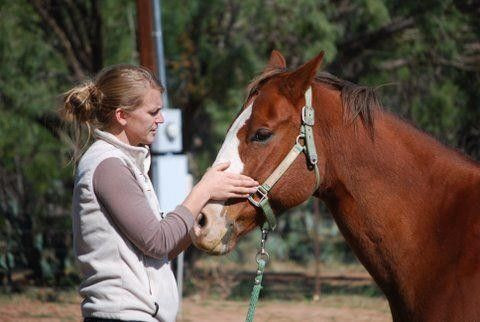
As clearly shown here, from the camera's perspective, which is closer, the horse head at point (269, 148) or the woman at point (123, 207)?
the woman at point (123, 207)

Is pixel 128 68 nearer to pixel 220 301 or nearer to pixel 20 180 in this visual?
pixel 220 301

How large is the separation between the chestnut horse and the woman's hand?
57 mm

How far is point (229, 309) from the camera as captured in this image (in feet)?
36.5

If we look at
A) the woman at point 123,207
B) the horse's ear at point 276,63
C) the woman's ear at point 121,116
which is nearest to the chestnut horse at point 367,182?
the horse's ear at point 276,63

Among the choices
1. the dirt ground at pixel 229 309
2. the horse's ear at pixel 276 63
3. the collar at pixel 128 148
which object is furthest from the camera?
the dirt ground at pixel 229 309

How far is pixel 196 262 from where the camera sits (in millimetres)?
14398

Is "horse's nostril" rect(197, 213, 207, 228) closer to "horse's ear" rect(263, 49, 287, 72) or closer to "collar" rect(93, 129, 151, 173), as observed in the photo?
"collar" rect(93, 129, 151, 173)

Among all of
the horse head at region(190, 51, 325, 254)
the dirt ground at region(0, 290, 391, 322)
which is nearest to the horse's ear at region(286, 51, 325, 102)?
the horse head at region(190, 51, 325, 254)

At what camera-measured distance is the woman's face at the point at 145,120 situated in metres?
3.29

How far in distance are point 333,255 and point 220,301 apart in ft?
15.2

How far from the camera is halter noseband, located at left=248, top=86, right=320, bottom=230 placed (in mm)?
3576

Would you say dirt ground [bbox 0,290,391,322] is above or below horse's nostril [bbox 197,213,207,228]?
below

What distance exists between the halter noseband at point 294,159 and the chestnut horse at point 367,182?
21 millimetres

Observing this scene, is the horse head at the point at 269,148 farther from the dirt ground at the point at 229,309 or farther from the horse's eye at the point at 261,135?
the dirt ground at the point at 229,309
